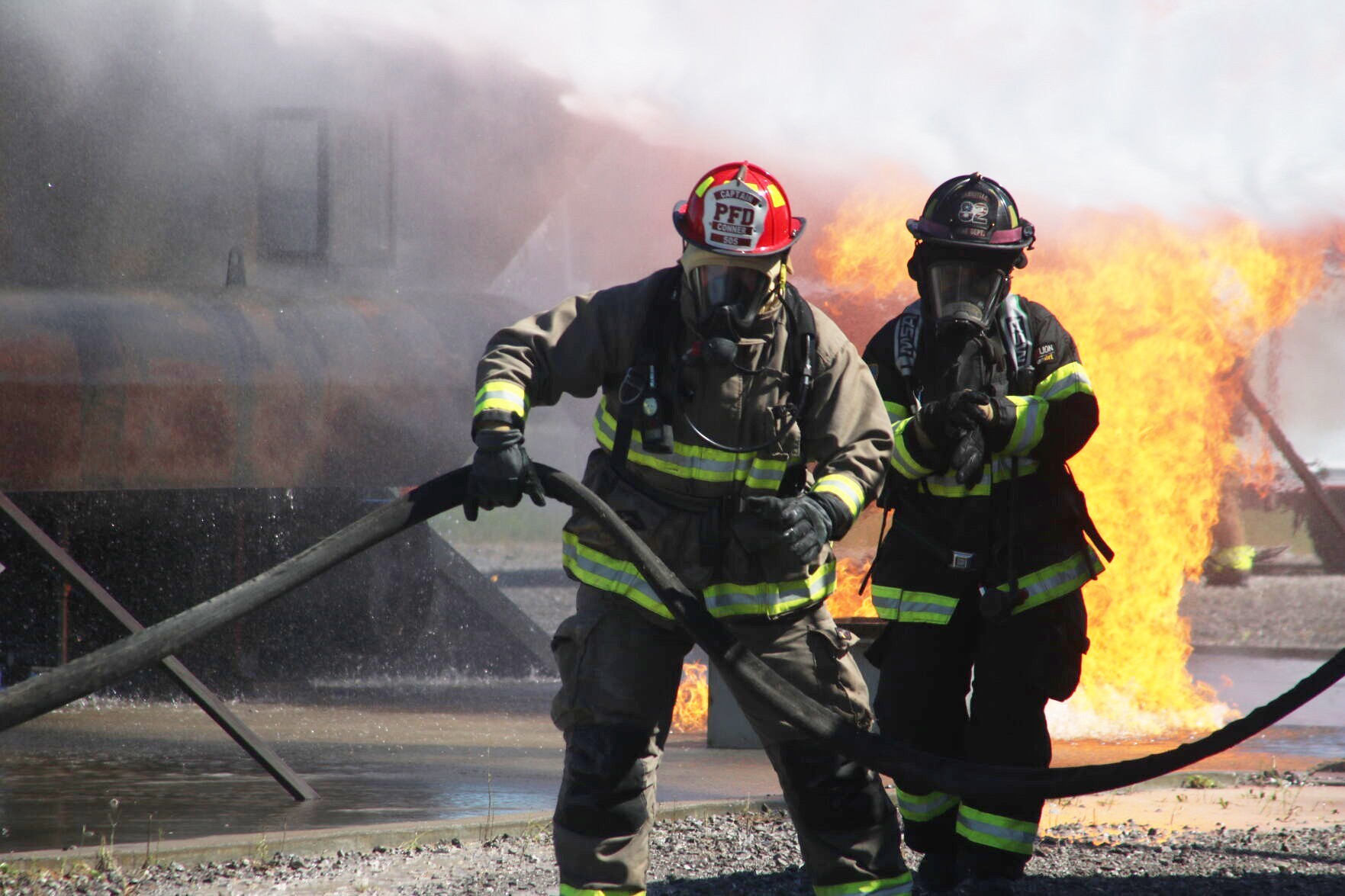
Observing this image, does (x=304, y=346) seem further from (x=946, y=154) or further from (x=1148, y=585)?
(x=1148, y=585)

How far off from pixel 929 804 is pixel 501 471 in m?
1.53

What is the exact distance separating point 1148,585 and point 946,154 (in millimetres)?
2999

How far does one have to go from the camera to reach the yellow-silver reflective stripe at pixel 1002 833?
3.40 meters

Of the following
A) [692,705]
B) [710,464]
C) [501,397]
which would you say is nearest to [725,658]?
[710,464]

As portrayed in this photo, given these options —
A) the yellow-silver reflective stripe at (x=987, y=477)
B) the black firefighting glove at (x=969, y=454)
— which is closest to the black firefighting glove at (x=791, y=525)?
the black firefighting glove at (x=969, y=454)

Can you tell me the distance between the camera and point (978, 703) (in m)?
3.57

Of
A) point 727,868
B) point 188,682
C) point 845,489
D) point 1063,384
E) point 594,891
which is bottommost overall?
point 727,868

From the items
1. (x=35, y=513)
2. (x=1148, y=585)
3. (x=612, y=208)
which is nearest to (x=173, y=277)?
(x=35, y=513)

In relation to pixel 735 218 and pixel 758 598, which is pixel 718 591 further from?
pixel 735 218

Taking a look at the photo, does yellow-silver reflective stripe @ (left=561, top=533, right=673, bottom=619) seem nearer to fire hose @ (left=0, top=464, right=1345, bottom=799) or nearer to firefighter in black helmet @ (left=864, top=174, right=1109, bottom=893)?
fire hose @ (left=0, top=464, right=1345, bottom=799)

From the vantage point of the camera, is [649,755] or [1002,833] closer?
[649,755]

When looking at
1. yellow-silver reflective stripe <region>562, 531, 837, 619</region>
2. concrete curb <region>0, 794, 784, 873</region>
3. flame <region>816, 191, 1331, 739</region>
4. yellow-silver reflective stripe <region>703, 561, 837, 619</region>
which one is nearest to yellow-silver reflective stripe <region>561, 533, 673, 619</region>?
yellow-silver reflective stripe <region>562, 531, 837, 619</region>

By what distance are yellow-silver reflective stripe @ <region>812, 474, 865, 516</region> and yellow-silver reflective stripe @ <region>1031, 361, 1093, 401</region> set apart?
2.60 ft

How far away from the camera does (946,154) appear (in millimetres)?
8648
